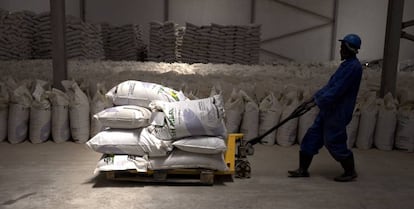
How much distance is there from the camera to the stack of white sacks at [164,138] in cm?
353

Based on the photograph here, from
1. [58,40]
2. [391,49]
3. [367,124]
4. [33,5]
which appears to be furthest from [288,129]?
[33,5]

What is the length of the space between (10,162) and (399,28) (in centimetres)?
498

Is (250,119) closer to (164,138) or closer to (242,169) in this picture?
(242,169)

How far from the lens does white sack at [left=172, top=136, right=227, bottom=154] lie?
352 centimetres

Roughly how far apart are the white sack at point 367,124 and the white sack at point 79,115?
3.40 meters

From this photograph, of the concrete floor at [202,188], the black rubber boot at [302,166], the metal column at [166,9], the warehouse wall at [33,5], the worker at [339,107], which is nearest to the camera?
the concrete floor at [202,188]

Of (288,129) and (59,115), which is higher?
(59,115)

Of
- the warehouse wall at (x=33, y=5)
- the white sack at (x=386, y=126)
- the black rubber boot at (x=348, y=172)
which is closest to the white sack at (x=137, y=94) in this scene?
the black rubber boot at (x=348, y=172)

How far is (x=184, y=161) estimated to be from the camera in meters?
3.56

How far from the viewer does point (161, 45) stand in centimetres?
999

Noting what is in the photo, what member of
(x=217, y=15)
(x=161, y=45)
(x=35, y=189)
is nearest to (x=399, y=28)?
(x=35, y=189)

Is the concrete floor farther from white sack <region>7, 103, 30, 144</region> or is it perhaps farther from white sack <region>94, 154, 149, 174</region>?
white sack <region>7, 103, 30, 144</region>

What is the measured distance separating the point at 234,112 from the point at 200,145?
1.48 metres

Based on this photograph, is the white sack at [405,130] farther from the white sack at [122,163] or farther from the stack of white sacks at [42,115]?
the stack of white sacks at [42,115]
